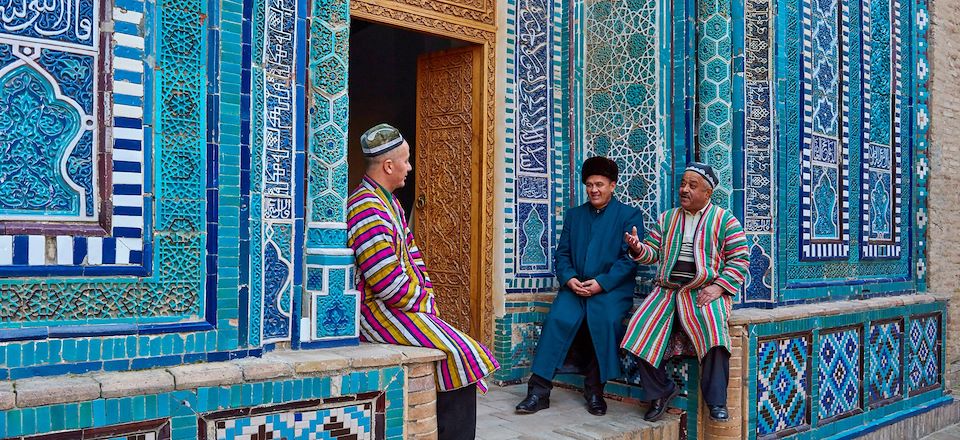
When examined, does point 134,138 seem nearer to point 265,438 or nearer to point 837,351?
point 265,438

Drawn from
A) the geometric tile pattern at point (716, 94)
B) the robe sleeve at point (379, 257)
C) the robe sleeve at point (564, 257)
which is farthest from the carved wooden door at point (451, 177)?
the robe sleeve at point (379, 257)

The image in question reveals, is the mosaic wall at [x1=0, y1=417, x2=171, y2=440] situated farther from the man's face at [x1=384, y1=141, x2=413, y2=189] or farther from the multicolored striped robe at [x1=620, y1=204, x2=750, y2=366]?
the multicolored striped robe at [x1=620, y1=204, x2=750, y2=366]

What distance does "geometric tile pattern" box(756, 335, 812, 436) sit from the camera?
5230 millimetres

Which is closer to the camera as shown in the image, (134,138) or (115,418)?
(115,418)

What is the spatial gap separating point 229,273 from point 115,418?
67 centimetres

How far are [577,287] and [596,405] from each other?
2.36 feet

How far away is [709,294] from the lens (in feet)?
15.8

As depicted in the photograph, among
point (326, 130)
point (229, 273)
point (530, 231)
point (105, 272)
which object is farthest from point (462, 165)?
point (105, 272)

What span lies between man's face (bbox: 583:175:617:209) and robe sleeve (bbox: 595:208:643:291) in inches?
8.1

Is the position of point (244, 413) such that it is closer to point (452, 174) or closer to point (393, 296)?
point (393, 296)

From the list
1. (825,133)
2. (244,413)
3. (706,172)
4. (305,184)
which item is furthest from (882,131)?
(244,413)

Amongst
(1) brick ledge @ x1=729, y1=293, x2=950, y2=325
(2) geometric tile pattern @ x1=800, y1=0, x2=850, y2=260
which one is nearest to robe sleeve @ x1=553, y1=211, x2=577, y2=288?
(1) brick ledge @ x1=729, y1=293, x2=950, y2=325

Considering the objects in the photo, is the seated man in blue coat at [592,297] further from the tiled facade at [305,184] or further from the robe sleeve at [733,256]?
the robe sleeve at [733,256]

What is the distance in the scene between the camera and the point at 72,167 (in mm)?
2900
